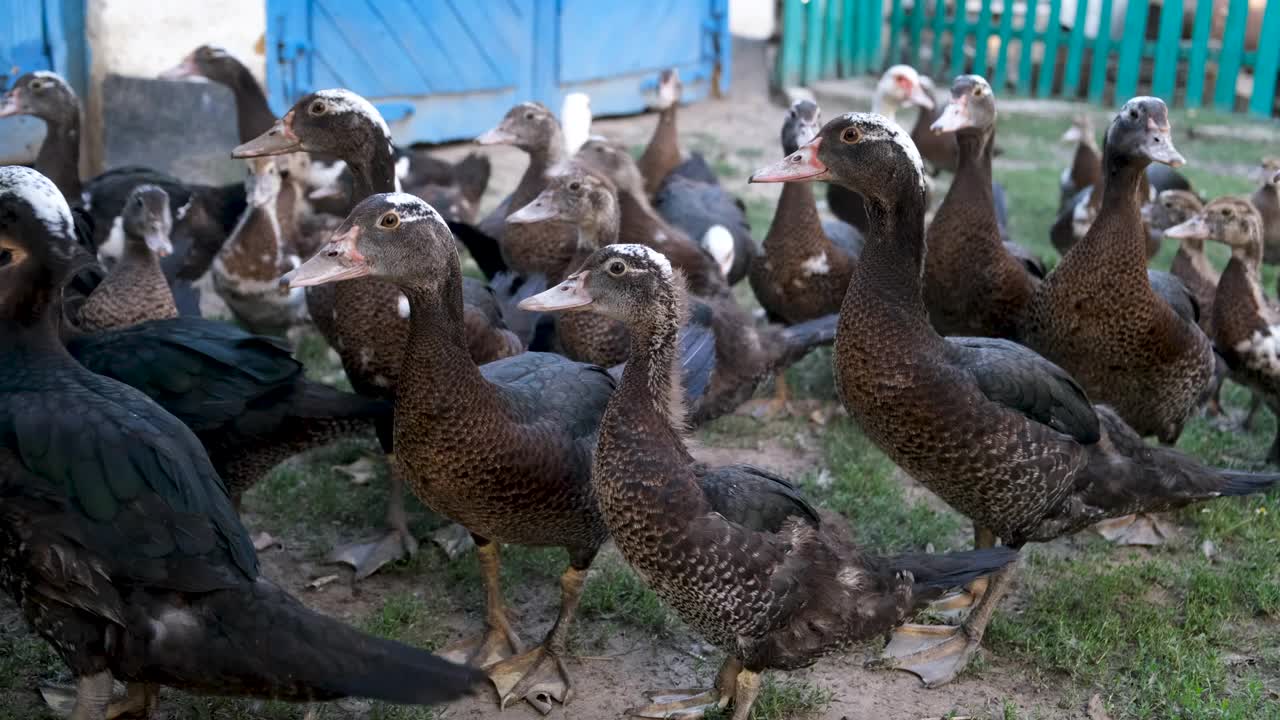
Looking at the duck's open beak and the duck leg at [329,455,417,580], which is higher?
the duck's open beak

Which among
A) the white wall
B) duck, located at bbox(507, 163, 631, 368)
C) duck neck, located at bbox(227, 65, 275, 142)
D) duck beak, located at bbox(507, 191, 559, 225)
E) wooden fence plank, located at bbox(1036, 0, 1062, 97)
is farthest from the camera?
wooden fence plank, located at bbox(1036, 0, 1062, 97)

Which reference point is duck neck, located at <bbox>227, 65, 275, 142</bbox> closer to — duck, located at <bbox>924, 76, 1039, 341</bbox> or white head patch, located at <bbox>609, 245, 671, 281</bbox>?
duck, located at <bbox>924, 76, 1039, 341</bbox>

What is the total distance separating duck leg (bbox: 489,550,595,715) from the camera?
414 centimetres

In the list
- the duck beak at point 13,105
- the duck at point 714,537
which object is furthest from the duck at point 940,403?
the duck beak at point 13,105

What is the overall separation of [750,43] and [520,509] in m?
13.3

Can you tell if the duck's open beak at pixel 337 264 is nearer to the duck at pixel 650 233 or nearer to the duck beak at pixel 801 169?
the duck beak at pixel 801 169

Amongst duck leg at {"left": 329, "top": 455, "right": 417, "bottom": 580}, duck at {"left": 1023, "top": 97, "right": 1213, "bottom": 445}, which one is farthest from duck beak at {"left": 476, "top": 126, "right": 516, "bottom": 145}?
duck at {"left": 1023, "top": 97, "right": 1213, "bottom": 445}

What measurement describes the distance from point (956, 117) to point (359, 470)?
306 cm

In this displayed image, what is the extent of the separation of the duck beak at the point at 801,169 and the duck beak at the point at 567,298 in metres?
0.82

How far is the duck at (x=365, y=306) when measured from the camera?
192 inches

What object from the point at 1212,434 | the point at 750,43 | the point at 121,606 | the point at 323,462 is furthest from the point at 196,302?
the point at 750,43

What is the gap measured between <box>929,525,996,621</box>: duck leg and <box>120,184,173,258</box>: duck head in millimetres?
3358

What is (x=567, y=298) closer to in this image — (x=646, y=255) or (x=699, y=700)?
(x=646, y=255)

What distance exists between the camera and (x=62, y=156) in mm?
6512
